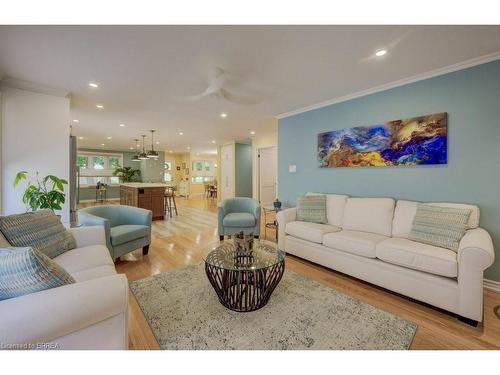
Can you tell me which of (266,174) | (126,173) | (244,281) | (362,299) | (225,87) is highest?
(225,87)

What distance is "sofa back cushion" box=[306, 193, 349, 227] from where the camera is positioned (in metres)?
3.15

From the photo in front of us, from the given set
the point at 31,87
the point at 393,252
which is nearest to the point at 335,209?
the point at 393,252

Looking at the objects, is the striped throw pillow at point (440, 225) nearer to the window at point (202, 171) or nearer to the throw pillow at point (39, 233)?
the throw pillow at point (39, 233)

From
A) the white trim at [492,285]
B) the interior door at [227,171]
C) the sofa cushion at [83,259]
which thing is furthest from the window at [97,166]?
the white trim at [492,285]

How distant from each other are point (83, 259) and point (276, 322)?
67.4 inches

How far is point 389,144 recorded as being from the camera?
9.77 feet

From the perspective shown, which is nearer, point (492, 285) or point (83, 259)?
point (83, 259)

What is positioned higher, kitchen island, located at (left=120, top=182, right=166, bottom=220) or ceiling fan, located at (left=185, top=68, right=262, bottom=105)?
ceiling fan, located at (left=185, top=68, right=262, bottom=105)

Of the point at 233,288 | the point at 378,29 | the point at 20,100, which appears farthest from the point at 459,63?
the point at 20,100

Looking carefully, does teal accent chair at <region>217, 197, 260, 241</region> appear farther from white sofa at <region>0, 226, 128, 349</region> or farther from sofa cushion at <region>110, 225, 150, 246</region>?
white sofa at <region>0, 226, 128, 349</region>

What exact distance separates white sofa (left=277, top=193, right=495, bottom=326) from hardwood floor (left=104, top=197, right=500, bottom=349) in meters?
0.10

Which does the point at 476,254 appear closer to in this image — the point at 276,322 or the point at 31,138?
the point at 276,322

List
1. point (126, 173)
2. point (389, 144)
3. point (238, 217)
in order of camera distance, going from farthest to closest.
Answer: point (126, 173) → point (238, 217) → point (389, 144)

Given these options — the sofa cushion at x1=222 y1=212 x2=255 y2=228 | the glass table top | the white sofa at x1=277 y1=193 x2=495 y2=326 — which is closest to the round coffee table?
the glass table top
